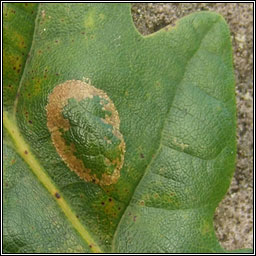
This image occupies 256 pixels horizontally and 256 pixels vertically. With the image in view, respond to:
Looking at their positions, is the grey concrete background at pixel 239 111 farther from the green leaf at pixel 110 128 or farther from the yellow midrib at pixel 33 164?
the yellow midrib at pixel 33 164

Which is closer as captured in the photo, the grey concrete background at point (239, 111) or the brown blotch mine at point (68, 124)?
the brown blotch mine at point (68, 124)

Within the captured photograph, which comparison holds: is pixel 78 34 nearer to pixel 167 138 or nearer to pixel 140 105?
pixel 140 105

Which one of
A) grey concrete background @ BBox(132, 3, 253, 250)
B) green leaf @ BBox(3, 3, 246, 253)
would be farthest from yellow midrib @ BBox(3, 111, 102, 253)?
grey concrete background @ BBox(132, 3, 253, 250)

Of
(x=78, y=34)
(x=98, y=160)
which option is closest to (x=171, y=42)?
(x=78, y=34)

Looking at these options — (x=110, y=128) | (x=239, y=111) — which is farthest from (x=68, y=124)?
(x=239, y=111)

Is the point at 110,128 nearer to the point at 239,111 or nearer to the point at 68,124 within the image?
the point at 68,124

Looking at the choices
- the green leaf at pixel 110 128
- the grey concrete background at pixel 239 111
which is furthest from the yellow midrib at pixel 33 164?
the grey concrete background at pixel 239 111
